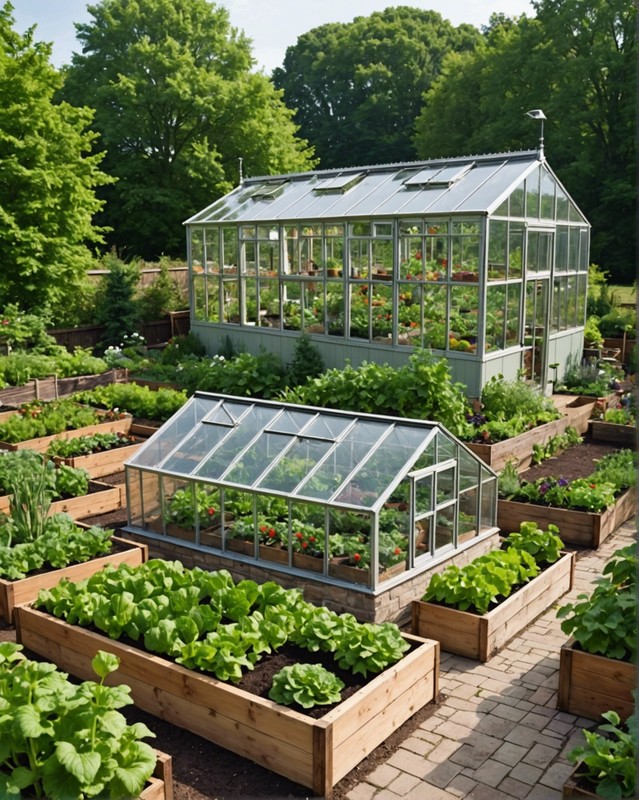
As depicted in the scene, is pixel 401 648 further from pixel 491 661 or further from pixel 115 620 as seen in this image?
pixel 115 620

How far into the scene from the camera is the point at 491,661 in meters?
6.61

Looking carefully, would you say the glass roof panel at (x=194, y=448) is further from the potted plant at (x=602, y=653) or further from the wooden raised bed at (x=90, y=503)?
the potted plant at (x=602, y=653)

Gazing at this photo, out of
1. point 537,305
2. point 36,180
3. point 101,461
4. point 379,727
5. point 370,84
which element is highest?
point 370,84

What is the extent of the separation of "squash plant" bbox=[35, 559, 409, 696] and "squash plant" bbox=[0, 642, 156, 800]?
1.16 m

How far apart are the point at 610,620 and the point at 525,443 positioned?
6.22 meters

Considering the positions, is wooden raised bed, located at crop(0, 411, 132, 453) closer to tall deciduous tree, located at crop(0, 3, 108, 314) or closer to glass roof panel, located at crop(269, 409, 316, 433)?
glass roof panel, located at crop(269, 409, 316, 433)

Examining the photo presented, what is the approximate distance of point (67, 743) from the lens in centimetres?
401

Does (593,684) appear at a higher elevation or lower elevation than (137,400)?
lower

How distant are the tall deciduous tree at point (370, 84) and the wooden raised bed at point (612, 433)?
2897 cm

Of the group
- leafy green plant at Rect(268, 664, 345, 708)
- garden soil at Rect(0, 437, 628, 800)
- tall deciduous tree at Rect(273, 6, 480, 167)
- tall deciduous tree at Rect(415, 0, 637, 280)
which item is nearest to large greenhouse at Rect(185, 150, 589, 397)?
garden soil at Rect(0, 437, 628, 800)

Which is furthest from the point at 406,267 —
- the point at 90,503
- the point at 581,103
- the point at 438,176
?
the point at 581,103

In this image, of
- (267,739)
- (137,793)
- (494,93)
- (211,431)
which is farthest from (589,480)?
(494,93)

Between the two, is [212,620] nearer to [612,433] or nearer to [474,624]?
[474,624]

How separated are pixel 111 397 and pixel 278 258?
15.3 ft
